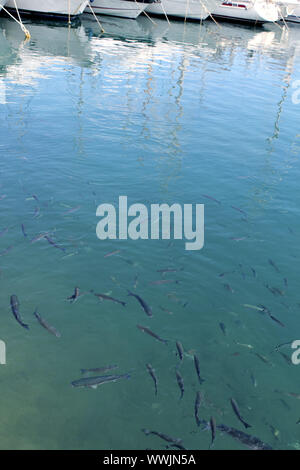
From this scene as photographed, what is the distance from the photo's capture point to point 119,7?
57.0 meters

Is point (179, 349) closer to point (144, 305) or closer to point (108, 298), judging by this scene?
point (144, 305)

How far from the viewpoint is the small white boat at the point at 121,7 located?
185 feet

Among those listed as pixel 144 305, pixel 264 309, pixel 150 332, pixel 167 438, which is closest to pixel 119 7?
pixel 144 305

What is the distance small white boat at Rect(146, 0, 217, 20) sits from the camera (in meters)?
58.9

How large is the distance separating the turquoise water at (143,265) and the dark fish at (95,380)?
134mm

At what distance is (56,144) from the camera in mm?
18016

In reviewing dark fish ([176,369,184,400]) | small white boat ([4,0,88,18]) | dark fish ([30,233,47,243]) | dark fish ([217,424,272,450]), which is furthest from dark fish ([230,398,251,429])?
small white boat ([4,0,88,18])

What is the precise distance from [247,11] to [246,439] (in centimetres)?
Result: 7008

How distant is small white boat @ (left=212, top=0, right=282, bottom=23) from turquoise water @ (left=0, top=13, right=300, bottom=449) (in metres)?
45.1

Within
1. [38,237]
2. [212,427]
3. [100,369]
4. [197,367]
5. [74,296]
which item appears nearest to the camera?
[212,427]

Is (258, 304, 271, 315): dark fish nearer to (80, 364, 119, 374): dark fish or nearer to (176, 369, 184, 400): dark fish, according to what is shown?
(176, 369, 184, 400): dark fish

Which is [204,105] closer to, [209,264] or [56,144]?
[56,144]

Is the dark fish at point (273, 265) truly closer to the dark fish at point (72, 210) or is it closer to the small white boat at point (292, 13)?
the dark fish at point (72, 210)

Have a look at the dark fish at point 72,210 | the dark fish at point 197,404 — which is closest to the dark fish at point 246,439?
the dark fish at point 197,404
